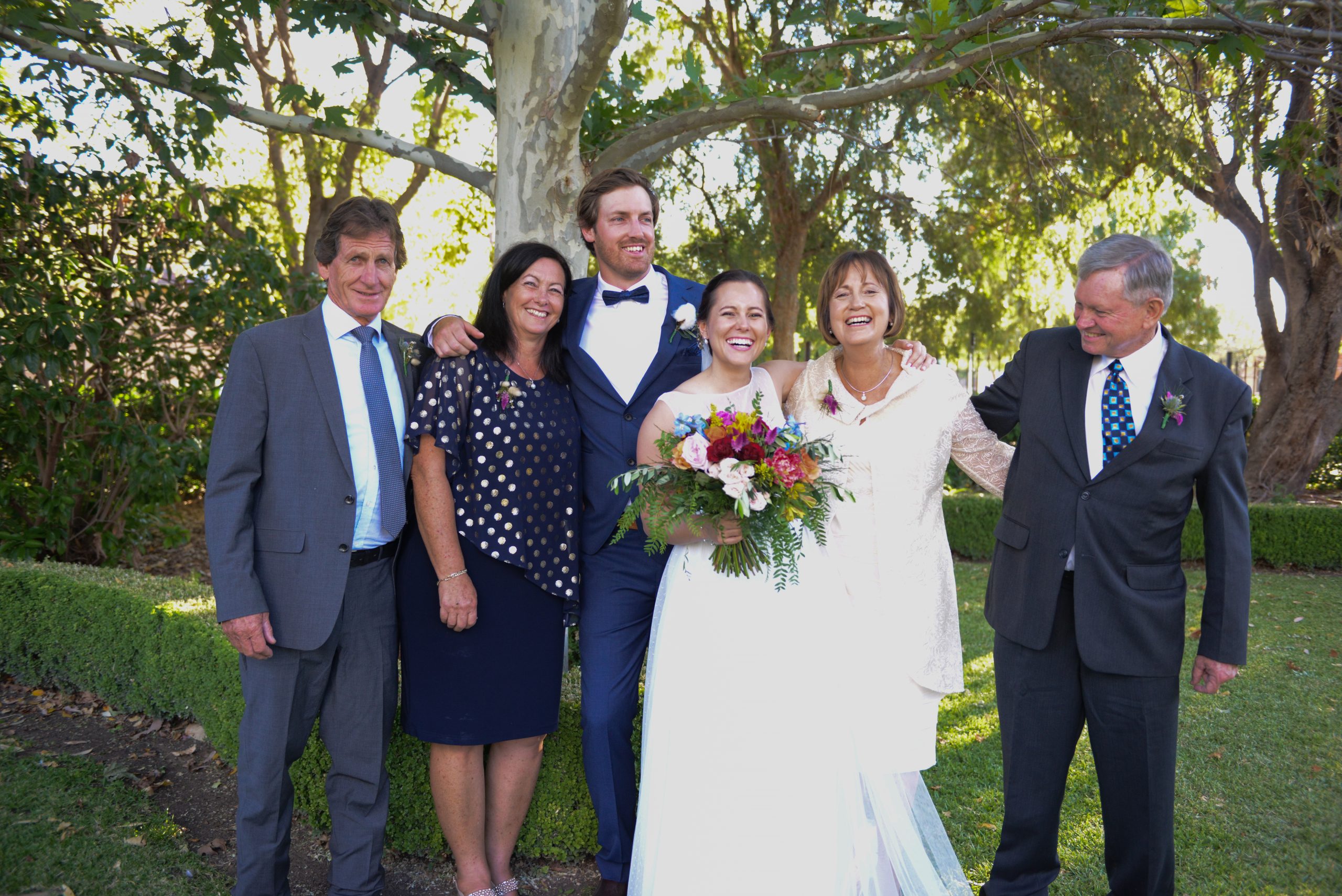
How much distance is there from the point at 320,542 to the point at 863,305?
2170mm

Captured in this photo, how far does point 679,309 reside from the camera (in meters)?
3.74

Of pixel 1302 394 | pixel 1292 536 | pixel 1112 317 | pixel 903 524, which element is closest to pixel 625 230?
pixel 903 524

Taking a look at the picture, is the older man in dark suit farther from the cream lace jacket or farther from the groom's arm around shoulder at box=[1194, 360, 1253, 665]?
the cream lace jacket

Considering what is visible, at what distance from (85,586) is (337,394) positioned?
12.4ft

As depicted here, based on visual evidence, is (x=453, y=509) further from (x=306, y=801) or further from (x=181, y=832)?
(x=181, y=832)

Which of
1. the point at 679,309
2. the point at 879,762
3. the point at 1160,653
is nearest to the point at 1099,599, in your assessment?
the point at 1160,653

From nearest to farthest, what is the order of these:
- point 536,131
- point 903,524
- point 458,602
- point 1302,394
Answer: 1. point 458,602
2. point 903,524
3. point 536,131
4. point 1302,394

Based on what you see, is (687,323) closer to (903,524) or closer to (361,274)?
(903,524)

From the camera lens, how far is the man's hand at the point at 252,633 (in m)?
3.14

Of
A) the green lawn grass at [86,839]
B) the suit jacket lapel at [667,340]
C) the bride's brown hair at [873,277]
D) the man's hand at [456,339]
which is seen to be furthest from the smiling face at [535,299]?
the green lawn grass at [86,839]

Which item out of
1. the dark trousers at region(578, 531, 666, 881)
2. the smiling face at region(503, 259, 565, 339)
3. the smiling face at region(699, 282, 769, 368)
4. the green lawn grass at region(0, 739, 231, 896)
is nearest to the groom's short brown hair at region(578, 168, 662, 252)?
the smiling face at region(503, 259, 565, 339)

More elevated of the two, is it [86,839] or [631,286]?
[631,286]

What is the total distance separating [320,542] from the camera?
328 centimetres

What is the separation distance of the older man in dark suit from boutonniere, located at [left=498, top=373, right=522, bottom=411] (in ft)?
6.22
